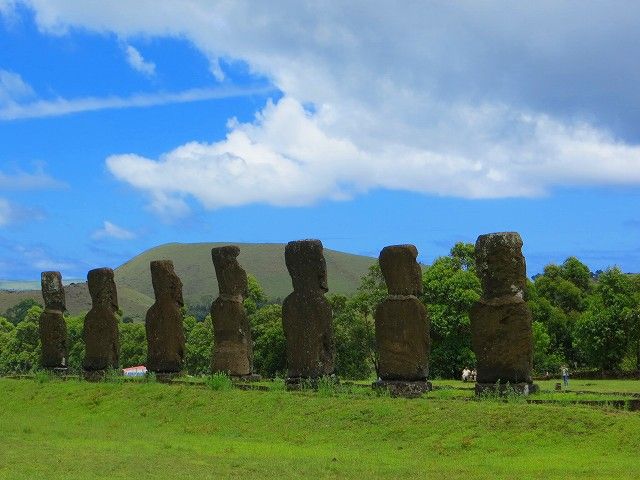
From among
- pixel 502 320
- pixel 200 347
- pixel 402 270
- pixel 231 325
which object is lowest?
pixel 502 320

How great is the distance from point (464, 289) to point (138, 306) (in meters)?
121

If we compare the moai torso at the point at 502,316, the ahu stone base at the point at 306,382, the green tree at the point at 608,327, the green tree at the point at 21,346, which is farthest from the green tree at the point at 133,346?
the moai torso at the point at 502,316

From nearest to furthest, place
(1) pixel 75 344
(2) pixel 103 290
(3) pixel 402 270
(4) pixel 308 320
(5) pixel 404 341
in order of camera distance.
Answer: (5) pixel 404 341 < (3) pixel 402 270 < (4) pixel 308 320 < (2) pixel 103 290 < (1) pixel 75 344

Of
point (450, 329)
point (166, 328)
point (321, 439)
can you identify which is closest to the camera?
point (321, 439)

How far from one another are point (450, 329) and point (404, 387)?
25547mm

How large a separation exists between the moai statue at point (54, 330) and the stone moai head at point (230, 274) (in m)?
7.35

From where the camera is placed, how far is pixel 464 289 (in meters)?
47.5

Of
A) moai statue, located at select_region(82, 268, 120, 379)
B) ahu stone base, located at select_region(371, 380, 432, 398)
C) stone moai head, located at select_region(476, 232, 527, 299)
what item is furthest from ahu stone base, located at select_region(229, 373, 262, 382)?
stone moai head, located at select_region(476, 232, 527, 299)

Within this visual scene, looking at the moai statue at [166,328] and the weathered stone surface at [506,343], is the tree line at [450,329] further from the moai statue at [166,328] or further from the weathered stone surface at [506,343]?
the weathered stone surface at [506,343]

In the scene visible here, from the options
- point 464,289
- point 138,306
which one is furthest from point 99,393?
point 138,306

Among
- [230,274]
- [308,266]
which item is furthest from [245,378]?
[308,266]

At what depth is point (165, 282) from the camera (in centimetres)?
2811

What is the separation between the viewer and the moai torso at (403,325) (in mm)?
21219

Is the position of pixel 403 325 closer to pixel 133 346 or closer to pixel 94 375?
pixel 94 375
